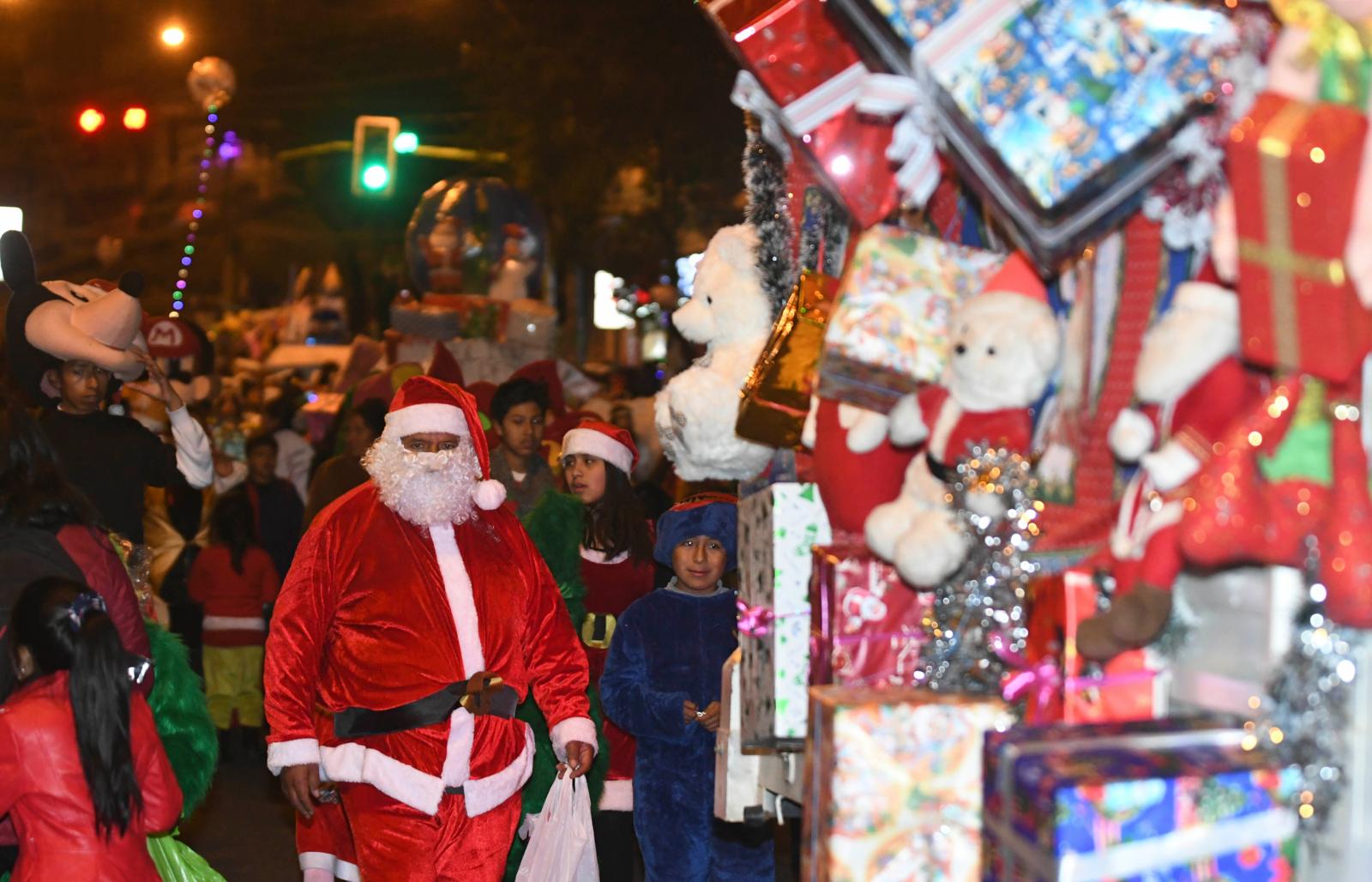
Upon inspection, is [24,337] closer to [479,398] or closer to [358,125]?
[479,398]

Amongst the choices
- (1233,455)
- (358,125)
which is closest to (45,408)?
(1233,455)

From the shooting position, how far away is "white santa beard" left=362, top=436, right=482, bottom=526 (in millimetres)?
5426

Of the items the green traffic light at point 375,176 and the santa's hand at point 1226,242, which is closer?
the santa's hand at point 1226,242

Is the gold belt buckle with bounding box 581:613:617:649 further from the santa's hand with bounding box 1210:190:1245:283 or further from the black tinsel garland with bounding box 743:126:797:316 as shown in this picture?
the santa's hand with bounding box 1210:190:1245:283

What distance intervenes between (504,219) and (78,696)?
9.09 metres

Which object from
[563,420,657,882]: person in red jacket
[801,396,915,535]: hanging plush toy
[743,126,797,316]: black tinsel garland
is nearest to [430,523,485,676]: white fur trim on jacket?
[563,420,657,882]: person in red jacket

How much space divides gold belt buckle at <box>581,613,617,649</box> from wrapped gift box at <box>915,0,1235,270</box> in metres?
4.39

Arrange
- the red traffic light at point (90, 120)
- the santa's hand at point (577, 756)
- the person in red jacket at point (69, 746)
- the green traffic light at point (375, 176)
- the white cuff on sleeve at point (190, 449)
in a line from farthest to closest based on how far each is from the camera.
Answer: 1. the green traffic light at point (375, 176)
2. the red traffic light at point (90, 120)
3. the white cuff on sleeve at point (190, 449)
4. the santa's hand at point (577, 756)
5. the person in red jacket at point (69, 746)

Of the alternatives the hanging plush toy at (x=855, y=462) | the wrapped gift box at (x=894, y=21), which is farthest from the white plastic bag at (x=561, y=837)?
the wrapped gift box at (x=894, y=21)

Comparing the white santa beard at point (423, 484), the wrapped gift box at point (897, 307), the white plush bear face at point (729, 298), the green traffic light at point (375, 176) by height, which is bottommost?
the white santa beard at point (423, 484)

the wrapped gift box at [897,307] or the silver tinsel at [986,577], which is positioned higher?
the wrapped gift box at [897,307]

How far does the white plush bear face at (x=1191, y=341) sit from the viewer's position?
2.68 m

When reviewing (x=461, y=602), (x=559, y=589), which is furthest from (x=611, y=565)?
(x=461, y=602)

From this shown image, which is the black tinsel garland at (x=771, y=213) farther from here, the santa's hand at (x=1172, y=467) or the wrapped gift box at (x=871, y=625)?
the santa's hand at (x=1172, y=467)
